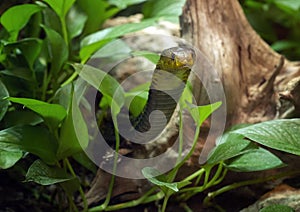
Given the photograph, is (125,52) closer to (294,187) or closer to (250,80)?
(250,80)

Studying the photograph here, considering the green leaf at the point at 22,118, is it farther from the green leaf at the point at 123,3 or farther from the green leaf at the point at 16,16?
the green leaf at the point at 123,3

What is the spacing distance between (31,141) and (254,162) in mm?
554

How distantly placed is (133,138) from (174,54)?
37 cm

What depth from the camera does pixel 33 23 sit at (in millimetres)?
1573

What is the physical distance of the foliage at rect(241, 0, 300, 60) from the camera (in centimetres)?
224

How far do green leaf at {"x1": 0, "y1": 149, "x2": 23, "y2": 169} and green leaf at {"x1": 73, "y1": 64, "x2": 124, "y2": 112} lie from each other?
0.24 m

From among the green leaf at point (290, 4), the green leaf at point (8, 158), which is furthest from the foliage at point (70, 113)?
the green leaf at point (290, 4)

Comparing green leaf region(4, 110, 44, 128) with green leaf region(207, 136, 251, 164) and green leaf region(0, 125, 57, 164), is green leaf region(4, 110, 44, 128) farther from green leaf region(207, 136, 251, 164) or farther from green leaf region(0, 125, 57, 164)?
green leaf region(207, 136, 251, 164)

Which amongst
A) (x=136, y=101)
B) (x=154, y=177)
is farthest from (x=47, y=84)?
(x=154, y=177)

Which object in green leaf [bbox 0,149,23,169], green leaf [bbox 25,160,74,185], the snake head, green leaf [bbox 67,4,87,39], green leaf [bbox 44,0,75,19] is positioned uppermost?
green leaf [bbox 44,0,75,19]

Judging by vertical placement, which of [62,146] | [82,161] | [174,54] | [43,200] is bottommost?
[43,200]

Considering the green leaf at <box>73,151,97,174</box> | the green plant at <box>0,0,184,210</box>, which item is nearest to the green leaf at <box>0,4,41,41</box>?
the green plant at <box>0,0,184,210</box>

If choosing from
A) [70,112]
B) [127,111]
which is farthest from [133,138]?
[70,112]

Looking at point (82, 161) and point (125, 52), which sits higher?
point (125, 52)
